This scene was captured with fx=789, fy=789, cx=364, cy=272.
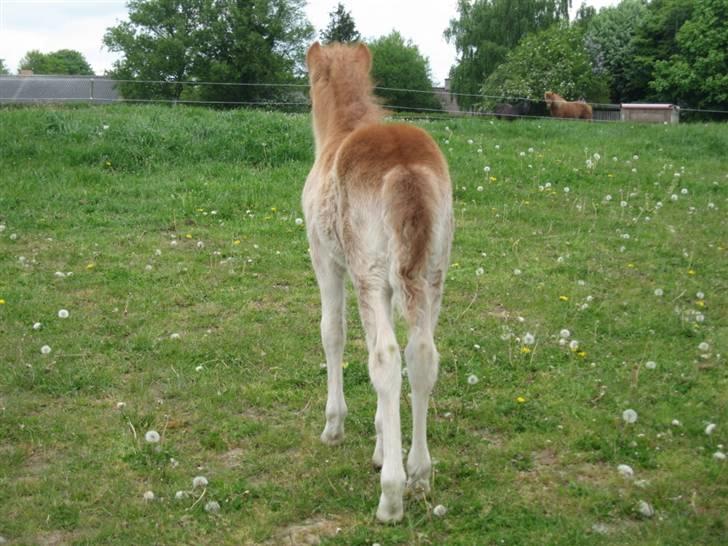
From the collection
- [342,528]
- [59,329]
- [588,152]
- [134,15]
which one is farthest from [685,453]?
[134,15]

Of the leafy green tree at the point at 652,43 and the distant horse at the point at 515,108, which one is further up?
the leafy green tree at the point at 652,43

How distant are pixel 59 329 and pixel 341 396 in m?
3.10

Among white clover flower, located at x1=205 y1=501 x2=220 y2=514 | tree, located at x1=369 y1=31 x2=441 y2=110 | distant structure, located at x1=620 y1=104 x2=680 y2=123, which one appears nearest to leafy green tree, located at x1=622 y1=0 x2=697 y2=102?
distant structure, located at x1=620 y1=104 x2=680 y2=123

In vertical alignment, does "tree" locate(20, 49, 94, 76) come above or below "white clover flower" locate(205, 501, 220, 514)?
above

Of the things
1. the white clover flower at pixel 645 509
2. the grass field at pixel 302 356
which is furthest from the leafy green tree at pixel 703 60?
the white clover flower at pixel 645 509

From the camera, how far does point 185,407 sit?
5.63 meters

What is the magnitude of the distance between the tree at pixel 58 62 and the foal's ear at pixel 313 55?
112 metres

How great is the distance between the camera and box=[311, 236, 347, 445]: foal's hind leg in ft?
16.7

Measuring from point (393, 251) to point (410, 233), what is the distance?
0.49 feet

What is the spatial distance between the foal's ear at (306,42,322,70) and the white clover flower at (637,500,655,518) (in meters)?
3.85

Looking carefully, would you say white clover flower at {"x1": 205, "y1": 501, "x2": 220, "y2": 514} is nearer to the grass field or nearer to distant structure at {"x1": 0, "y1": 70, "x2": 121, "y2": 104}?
the grass field

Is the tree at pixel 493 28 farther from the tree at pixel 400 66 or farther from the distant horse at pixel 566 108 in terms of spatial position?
the distant horse at pixel 566 108

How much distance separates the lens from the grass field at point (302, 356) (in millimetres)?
4285

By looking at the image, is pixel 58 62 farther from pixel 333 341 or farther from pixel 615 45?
pixel 333 341
